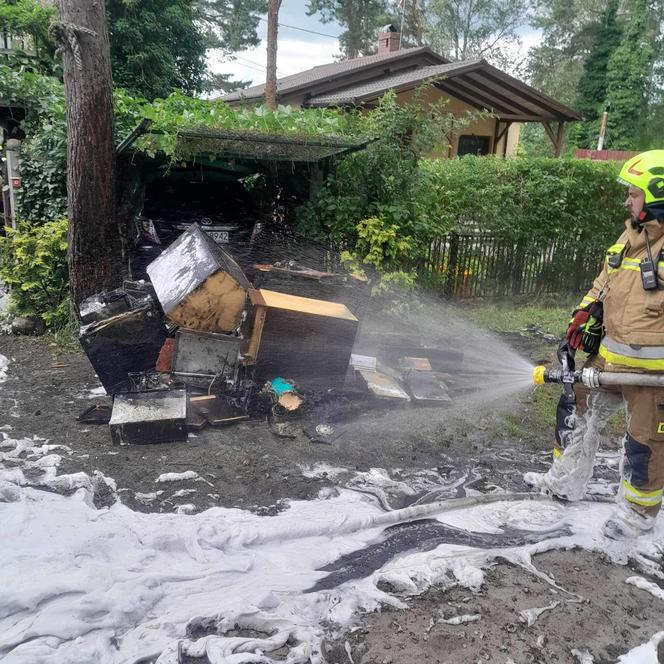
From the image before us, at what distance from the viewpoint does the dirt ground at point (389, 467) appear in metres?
2.65

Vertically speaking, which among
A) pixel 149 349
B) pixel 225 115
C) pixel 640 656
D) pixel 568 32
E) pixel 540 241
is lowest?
pixel 640 656

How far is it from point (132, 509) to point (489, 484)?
93.6 inches

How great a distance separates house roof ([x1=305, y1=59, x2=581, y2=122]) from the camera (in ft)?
54.5

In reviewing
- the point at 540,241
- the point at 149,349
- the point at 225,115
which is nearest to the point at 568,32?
the point at 540,241

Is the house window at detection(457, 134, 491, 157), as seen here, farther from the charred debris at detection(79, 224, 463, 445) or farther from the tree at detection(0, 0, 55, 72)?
the charred debris at detection(79, 224, 463, 445)

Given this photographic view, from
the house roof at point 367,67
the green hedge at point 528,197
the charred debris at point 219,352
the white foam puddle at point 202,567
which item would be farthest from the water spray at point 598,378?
the house roof at point 367,67

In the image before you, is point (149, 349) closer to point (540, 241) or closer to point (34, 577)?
point (34, 577)

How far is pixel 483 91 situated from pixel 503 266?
11.0 metres

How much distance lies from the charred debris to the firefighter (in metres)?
2.05

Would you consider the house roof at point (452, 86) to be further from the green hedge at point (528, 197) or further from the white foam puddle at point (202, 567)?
the white foam puddle at point (202, 567)

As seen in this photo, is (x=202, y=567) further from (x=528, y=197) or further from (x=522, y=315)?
(x=528, y=197)

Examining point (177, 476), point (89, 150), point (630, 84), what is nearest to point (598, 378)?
Answer: point (177, 476)

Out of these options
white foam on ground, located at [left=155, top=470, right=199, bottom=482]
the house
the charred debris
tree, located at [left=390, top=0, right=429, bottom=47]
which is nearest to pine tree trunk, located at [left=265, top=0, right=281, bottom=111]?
the house

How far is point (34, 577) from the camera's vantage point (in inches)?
107
